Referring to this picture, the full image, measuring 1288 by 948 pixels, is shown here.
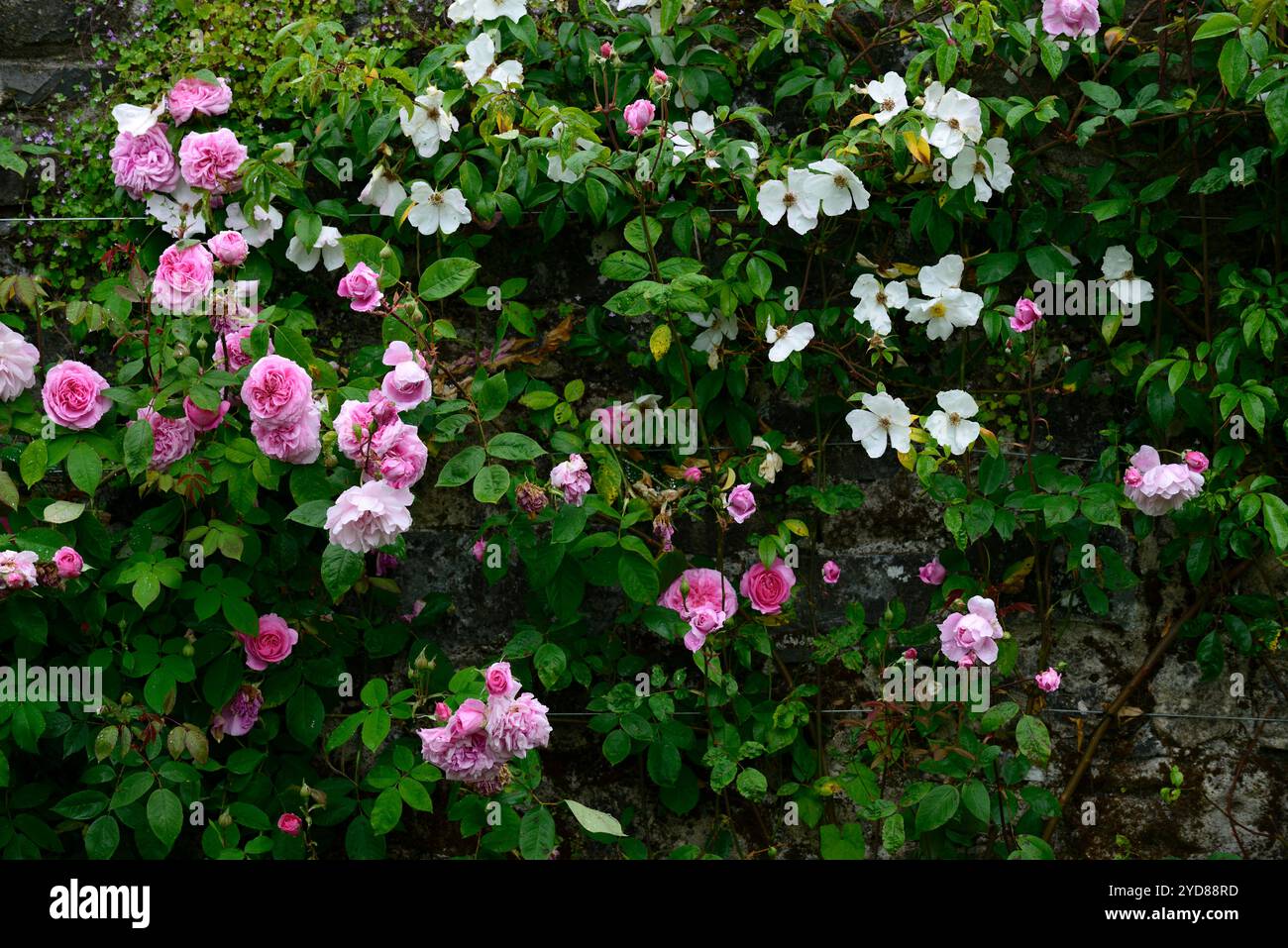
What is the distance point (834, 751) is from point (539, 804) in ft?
2.39

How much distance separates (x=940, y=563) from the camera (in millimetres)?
2621

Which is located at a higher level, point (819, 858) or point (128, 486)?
point (128, 486)

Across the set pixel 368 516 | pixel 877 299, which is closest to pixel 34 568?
pixel 368 516

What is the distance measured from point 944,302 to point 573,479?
3.18ft

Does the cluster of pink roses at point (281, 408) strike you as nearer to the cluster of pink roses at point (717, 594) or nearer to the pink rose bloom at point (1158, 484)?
the cluster of pink roses at point (717, 594)

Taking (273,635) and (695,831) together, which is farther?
(695,831)

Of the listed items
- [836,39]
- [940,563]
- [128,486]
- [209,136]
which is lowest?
[940,563]

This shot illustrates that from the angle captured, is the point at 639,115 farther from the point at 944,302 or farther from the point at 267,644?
the point at 267,644

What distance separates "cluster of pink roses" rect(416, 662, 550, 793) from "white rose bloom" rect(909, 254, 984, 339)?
1257 millimetres

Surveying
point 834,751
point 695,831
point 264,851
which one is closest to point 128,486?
point 264,851

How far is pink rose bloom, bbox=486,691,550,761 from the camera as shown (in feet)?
7.10

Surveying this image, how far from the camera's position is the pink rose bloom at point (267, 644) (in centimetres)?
240

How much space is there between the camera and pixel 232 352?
94.7 inches

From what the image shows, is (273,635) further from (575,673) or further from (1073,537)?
(1073,537)
